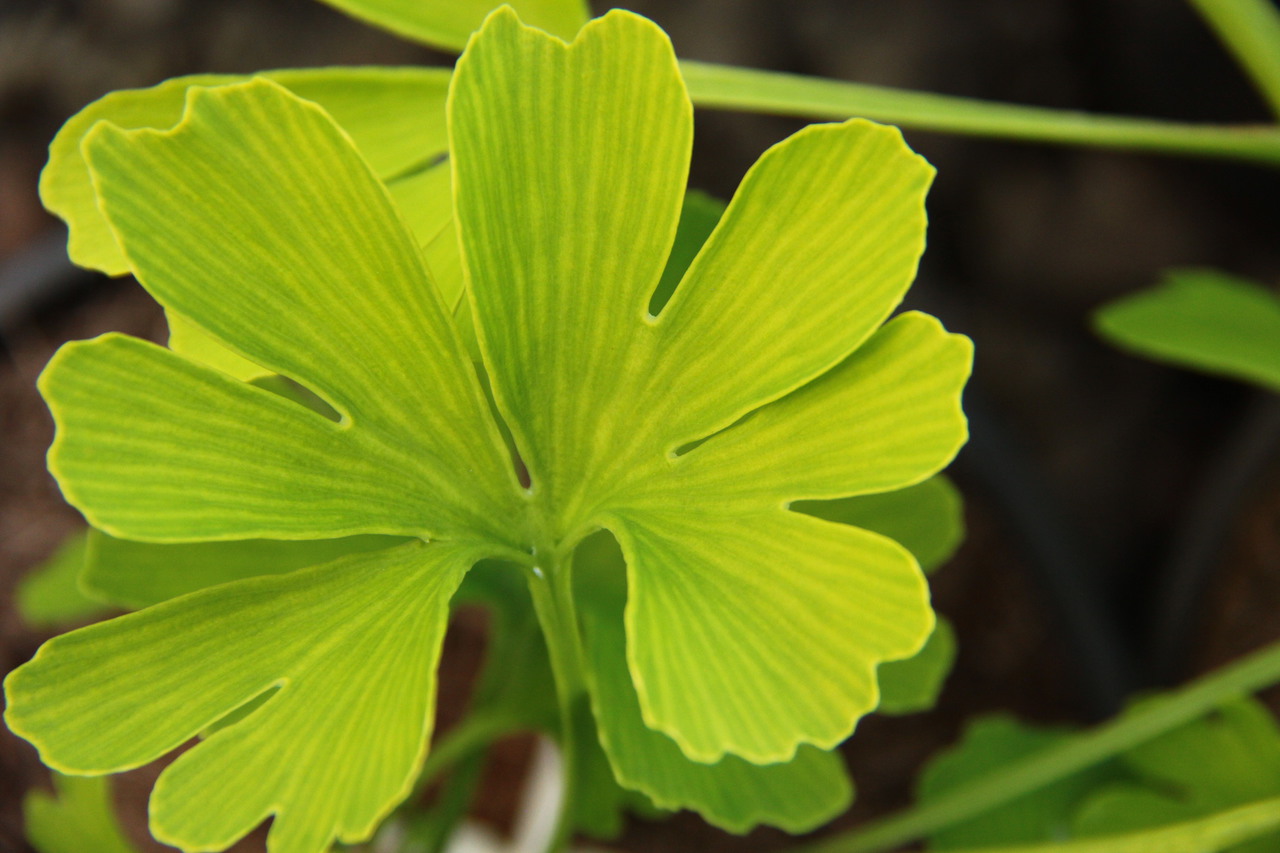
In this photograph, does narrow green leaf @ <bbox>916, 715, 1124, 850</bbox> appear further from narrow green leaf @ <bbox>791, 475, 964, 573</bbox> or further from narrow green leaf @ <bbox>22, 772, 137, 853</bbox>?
narrow green leaf @ <bbox>22, 772, 137, 853</bbox>

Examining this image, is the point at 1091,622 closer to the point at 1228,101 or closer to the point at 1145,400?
the point at 1145,400

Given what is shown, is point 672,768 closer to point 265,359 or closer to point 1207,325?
point 265,359

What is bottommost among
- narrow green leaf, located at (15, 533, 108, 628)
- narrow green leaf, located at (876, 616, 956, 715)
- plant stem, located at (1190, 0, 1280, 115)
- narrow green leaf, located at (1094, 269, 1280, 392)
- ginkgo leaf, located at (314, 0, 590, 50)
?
narrow green leaf, located at (15, 533, 108, 628)

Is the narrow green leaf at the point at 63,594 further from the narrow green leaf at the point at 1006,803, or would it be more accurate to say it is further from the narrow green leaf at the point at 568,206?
the narrow green leaf at the point at 1006,803

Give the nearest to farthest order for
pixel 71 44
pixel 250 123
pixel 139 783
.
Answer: pixel 250 123, pixel 139 783, pixel 71 44

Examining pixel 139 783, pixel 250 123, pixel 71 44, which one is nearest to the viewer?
pixel 250 123

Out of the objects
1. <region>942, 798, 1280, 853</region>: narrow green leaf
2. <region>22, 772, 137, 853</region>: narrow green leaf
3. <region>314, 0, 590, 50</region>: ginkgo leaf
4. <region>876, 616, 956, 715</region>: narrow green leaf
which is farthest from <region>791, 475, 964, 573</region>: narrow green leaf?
<region>22, 772, 137, 853</region>: narrow green leaf

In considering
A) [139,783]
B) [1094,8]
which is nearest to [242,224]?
[139,783]
